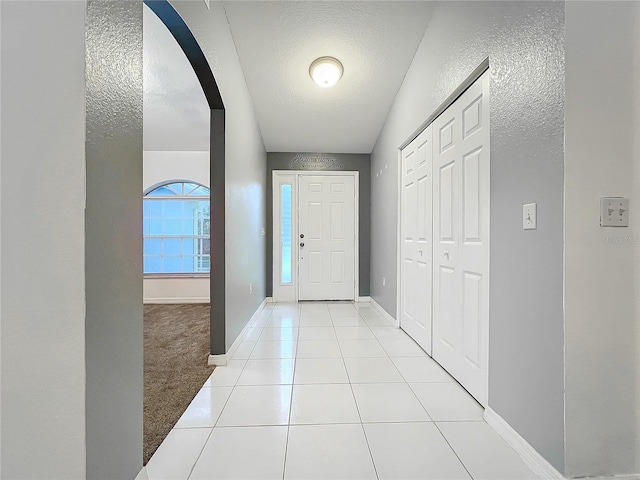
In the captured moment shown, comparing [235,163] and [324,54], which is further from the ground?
[324,54]

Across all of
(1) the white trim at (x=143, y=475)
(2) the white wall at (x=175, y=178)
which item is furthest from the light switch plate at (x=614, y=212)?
(2) the white wall at (x=175, y=178)

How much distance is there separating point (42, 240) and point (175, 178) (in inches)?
188

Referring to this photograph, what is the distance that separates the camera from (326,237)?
5031 mm

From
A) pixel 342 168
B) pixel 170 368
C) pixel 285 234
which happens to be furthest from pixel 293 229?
pixel 170 368

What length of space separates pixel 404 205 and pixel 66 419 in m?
3.05

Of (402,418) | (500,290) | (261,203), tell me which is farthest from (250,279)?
(500,290)

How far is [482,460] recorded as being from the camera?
1326 mm

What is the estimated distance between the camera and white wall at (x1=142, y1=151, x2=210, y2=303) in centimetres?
503

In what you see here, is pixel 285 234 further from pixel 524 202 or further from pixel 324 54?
pixel 524 202

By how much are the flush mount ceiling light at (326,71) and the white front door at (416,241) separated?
3.24 ft

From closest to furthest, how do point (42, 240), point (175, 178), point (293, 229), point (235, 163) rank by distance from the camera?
point (42, 240)
point (235, 163)
point (293, 229)
point (175, 178)

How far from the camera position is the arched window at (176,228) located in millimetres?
5301

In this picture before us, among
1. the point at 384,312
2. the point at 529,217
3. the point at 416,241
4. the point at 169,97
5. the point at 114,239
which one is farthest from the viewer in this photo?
the point at 384,312

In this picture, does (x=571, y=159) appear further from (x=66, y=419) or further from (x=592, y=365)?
(x=66, y=419)
